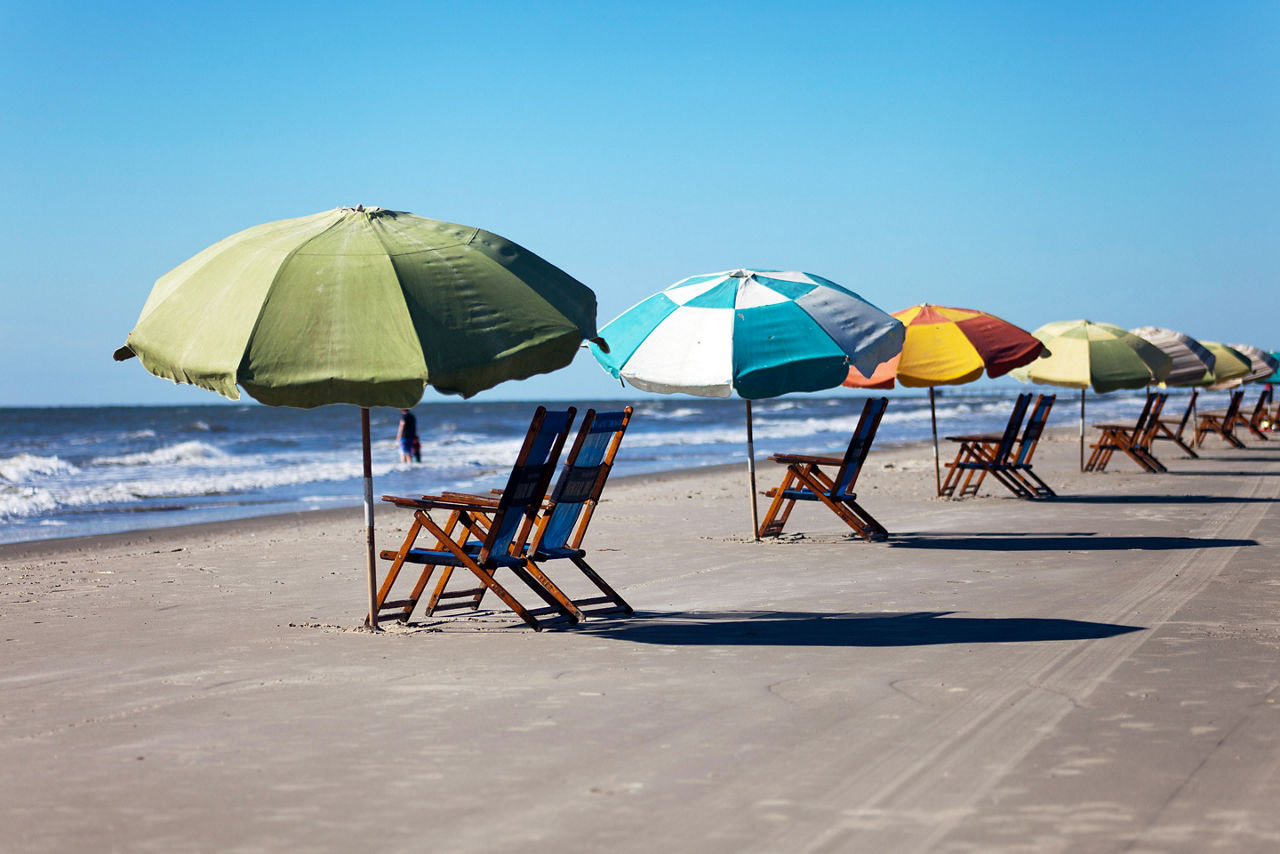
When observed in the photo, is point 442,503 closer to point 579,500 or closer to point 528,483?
point 528,483

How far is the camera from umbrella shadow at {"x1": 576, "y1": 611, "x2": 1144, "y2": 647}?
6320 millimetres

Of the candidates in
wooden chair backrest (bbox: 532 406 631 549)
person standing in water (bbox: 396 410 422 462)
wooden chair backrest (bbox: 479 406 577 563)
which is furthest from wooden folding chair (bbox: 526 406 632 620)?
person standing in water (bbox: 396 410 422 462)

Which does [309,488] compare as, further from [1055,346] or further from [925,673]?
[925,673]

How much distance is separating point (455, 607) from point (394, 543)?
4.83 meters

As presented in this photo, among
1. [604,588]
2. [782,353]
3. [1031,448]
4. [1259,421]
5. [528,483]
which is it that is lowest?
[604,588]

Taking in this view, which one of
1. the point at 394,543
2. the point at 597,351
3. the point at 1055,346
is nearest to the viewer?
the point at 597,351

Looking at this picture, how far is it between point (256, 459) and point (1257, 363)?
84.6 feet

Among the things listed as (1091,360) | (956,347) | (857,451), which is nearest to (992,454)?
(1091,360)

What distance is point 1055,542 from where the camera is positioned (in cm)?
1079

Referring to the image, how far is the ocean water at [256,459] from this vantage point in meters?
18.4

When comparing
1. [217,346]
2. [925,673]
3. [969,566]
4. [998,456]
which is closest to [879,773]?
[925,673]

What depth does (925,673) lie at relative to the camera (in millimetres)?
5516

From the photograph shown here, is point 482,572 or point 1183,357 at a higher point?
point 1183,357

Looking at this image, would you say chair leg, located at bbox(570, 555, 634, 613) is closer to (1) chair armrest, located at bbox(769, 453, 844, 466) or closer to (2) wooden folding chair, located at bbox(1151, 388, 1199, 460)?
(1) chair armrest, located at bbox(769, 453, 844, 466)
